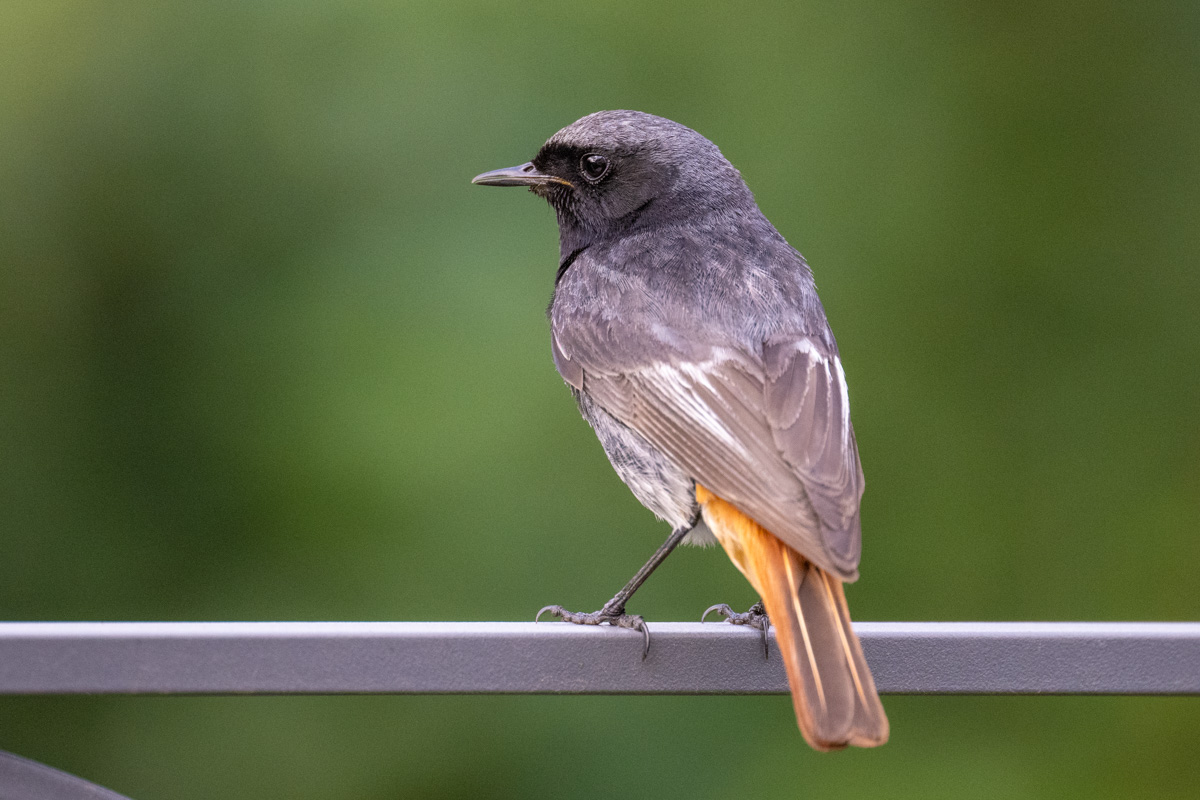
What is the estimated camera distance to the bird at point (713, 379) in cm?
206

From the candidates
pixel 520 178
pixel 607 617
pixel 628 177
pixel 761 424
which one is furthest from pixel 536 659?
pixel 520 178

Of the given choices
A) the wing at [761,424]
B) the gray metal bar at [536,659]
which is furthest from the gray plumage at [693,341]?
the gray metal bar at [536,659]

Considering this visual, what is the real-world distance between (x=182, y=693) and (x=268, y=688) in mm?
120

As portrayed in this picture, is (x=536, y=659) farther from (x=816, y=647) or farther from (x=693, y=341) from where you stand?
(x=693, y=341)

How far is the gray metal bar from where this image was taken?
178 centimetres

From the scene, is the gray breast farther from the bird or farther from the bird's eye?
the bird's eye

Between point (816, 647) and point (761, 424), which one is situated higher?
point (761, 424)

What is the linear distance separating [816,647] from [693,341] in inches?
39.2

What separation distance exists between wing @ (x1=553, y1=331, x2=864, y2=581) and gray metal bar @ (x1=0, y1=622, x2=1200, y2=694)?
0.68ft

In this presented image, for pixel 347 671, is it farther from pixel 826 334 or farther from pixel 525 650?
pixel 826 334

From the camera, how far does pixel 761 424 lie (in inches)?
98.3

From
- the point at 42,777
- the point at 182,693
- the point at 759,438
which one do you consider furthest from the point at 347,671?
the point at 759,438

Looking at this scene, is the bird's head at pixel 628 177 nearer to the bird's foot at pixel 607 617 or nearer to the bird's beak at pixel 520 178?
the bird's beak at pixel 520 178

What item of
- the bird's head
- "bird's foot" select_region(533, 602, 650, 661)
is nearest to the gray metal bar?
"bird's foot" select_region(533, 602, 650, 661)
